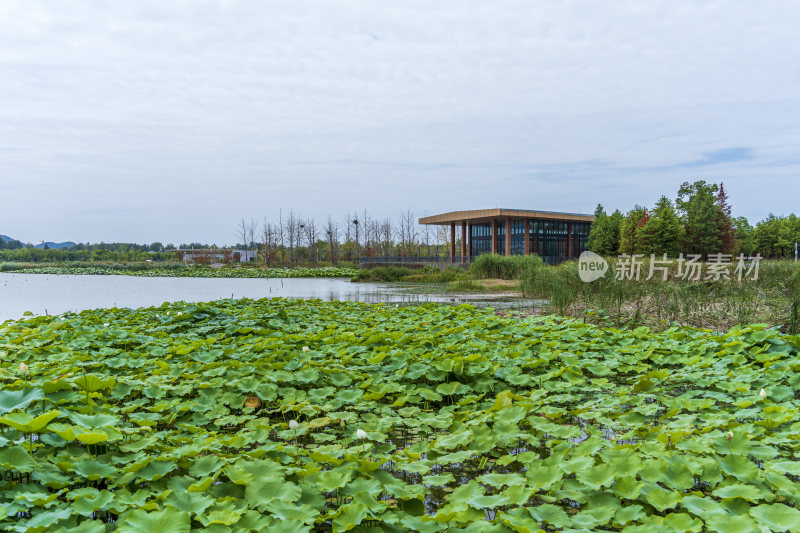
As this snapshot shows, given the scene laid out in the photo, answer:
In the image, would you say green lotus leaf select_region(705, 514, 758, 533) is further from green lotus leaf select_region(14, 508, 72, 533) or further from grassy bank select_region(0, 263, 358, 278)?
grassy bank select_region(0, 263, 358, 278)

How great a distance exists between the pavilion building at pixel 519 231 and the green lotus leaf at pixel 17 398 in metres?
26.8

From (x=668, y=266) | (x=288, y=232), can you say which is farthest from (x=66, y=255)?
(x=668, y=266)

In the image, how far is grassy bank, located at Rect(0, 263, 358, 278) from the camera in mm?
30391

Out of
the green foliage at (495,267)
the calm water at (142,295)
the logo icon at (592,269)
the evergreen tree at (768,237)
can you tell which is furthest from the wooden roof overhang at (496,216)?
the logo icon at (592,269)

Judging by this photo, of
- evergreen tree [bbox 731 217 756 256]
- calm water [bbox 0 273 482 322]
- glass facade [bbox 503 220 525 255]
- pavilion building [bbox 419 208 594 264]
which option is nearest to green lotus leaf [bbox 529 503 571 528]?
calm water [bbox 0 273 482 322]

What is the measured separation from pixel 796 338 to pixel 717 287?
3.56m

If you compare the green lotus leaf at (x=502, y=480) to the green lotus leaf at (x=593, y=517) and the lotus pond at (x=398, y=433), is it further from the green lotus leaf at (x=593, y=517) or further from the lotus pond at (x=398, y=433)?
the green lotus leaf at (x=593, y=517)

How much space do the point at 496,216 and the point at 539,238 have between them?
22.3 feet

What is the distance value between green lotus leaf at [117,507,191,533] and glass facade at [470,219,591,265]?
30.5 meters

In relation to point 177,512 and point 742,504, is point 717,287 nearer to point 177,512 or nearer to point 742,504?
point 742,504

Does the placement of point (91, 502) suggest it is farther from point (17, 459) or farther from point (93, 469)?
point (17, 459)

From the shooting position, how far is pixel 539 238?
1340 inches

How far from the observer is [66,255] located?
47.8m

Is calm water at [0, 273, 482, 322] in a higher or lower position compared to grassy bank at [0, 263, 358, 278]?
lower
